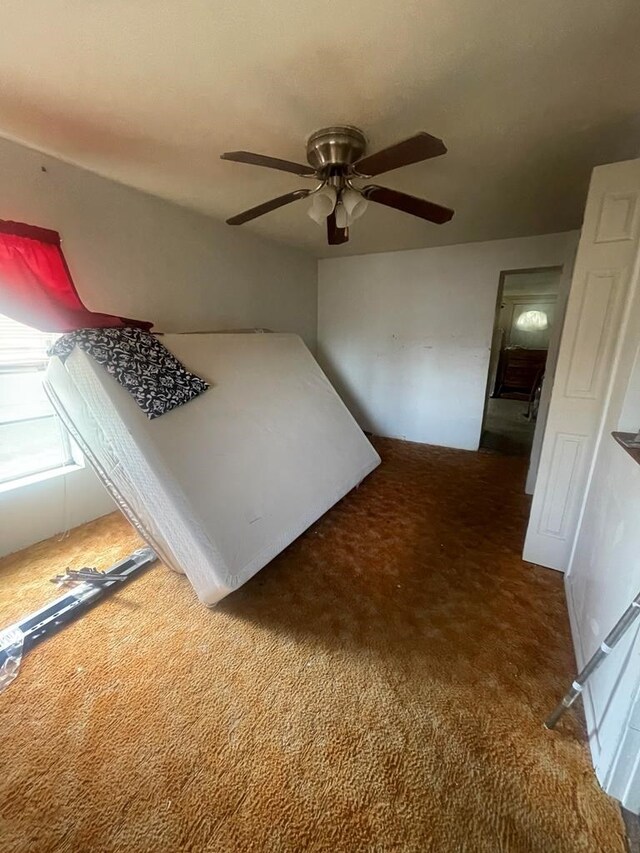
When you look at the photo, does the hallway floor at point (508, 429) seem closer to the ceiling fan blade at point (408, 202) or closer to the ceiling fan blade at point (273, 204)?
the ceiling fan blade at point (408, 202)

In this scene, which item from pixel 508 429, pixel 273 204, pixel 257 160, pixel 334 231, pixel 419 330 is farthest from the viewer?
pixel 508 429

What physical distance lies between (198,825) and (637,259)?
266 centimetres

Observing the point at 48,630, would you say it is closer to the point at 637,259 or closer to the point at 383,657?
the point at 383,657

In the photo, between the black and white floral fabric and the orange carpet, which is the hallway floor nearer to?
the orange carpet

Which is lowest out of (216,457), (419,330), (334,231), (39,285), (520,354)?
(216,457)

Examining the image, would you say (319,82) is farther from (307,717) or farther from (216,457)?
(307,717)

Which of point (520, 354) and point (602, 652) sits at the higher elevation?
point (520, 354)

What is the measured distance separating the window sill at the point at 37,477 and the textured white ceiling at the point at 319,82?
1.94 m

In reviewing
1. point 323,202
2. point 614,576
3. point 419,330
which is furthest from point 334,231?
point 419,330

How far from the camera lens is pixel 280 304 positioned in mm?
3926

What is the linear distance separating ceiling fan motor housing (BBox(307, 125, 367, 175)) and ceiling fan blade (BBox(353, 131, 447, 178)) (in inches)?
9.1

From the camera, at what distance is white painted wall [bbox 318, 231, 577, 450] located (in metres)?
3.55

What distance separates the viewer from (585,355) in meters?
1.76

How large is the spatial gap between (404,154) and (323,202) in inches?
18.9
